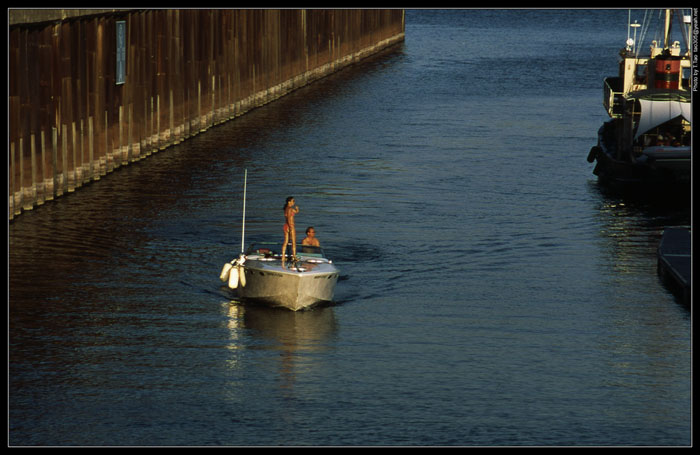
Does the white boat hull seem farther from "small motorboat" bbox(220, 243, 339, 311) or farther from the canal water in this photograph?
the canal water

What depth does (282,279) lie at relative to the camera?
36312mm

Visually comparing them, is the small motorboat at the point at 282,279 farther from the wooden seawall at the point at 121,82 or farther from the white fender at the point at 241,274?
the wooden seawall at the point at 121,82

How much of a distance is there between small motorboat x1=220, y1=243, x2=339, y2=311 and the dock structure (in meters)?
10.3

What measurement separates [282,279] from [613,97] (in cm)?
3864

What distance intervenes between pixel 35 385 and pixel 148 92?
3694 centimetres

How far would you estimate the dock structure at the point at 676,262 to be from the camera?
39.2m

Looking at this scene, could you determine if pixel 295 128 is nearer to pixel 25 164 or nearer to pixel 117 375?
pixel 25 164

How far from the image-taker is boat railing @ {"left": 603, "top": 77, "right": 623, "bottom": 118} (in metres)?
67.9

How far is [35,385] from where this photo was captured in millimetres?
30203

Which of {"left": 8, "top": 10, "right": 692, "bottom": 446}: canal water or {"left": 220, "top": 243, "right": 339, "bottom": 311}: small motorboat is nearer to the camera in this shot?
{"left": 8, "top": 10, "right": 692, "bottom": 446}: canal water

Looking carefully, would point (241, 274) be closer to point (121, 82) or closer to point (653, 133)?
point (121, 82)

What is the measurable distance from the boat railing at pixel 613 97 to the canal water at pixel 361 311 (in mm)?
3297

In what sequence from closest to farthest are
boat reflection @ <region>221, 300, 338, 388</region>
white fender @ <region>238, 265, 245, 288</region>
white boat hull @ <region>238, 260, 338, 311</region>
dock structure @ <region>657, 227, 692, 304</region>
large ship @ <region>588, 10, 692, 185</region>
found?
boat reflection @ <region>221, 300, 338, 388</region>, white boat hull @ <region>238, 260, 338, 311</region>, white fender @ <region>238, 265, 245, 288</region>, dock structure @ <region>657, 227, 692, 304</region>, large ship @ <region>588, 10, 692, 185</region>

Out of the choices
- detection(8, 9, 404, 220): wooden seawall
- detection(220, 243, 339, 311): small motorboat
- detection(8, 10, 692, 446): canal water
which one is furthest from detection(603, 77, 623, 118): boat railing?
detection(220, 243, 339, 311): small motorboat
